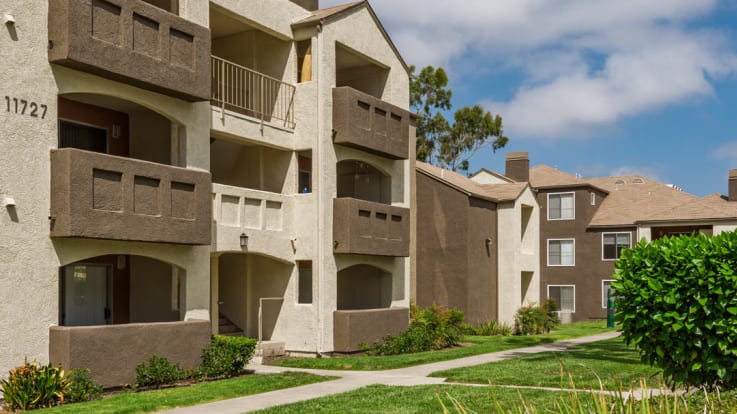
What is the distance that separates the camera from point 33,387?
1325 cm

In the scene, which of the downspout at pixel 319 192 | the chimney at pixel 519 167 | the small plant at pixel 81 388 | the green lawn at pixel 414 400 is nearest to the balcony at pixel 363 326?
the downspout at pixel 319 192

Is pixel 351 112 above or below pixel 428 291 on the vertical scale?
above

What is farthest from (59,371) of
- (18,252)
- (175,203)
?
(175,203)

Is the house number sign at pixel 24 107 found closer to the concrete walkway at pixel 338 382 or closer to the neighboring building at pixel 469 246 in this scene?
the concrete walkway at pixel 338 382

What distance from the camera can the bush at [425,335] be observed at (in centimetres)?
2273

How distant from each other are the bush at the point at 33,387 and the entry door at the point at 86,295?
170 inches

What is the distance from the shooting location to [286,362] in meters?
20.1

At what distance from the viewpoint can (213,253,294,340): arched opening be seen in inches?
866

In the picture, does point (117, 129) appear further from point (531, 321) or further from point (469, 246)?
point (531, 321)

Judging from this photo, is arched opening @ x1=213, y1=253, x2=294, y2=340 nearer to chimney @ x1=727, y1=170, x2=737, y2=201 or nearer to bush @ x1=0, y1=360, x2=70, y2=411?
bush @ x1=0, y1=360, x2=70, y2=411

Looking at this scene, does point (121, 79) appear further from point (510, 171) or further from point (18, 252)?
point (510, 171)

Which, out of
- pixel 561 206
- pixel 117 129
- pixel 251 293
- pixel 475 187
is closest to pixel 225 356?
pixel 251 293

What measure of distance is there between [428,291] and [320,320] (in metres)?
10.6

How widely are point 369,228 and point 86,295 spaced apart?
8162 mm
